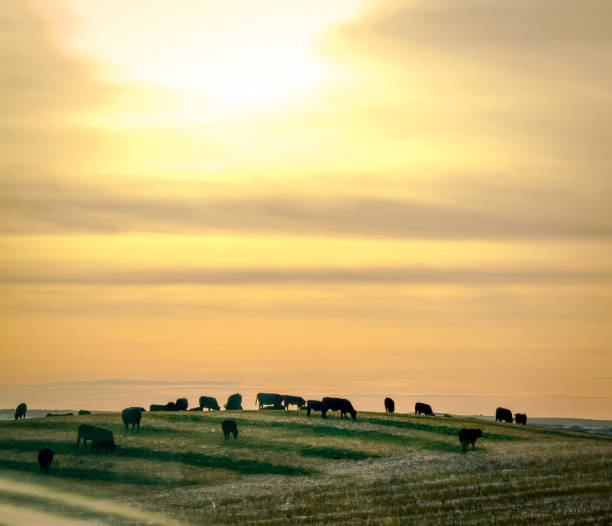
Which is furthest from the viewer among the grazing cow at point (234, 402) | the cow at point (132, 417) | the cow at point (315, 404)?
the grazing cow at point (234, 402)

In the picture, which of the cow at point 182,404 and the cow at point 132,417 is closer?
the cow at point 132,417

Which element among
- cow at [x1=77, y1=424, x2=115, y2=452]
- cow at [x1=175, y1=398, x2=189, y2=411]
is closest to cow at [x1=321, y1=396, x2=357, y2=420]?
cow at [x1=175, y1=398, x2=189, y2=411]

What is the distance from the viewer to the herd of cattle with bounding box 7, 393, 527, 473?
64.8 m

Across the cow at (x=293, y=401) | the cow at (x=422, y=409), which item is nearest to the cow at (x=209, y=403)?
the cow at (x=293, y=401)

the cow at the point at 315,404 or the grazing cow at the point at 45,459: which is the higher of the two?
the cow at the point at 315,404

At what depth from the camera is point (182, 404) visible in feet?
326

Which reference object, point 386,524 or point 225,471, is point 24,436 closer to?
point 225,471

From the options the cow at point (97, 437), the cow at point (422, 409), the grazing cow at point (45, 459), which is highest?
the cow at point (422, 409)

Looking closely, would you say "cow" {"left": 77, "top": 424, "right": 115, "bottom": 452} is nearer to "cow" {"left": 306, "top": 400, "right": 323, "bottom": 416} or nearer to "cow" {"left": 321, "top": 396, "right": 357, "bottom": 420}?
"cow" {"left": 306, "top": 400, "right": 323, "bottom": 416}

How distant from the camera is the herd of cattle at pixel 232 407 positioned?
64812mm

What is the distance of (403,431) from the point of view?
74.6 meters

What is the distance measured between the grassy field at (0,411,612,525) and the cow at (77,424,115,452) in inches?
36.5

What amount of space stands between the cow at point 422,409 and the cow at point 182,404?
28.0 meters

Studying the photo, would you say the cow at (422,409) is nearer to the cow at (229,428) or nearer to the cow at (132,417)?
the cow at (229,428)
